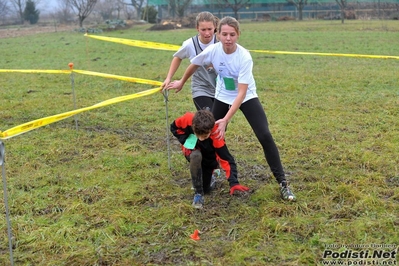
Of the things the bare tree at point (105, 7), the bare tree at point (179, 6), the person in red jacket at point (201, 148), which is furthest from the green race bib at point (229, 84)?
the bare tree at point (105, 7)

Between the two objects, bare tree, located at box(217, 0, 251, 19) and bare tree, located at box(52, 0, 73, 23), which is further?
bare tree, located at box(52, 0, 73, 23)

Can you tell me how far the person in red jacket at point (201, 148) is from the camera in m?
4.46

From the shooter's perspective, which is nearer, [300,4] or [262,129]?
[262,129]

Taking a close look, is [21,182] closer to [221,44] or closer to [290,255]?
[221,44]

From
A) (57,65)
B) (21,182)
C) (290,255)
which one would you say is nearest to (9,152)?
(21,182)

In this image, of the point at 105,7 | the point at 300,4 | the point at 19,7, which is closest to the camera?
the point at 300,4

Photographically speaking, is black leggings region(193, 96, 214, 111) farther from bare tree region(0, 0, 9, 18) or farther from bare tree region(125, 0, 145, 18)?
bare tree region(0, 0, 9, 18)

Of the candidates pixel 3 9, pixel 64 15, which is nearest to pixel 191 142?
pixel 64 15

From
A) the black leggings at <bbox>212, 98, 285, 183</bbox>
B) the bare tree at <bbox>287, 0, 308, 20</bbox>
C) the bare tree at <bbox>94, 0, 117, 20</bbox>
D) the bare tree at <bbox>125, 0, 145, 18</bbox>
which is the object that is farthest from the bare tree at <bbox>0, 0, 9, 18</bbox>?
the black leggings at <bbox>212, 98, 285, 183</bbox>

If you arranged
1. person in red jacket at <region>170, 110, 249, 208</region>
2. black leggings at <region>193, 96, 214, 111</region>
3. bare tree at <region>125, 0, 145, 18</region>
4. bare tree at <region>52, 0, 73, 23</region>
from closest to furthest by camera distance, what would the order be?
person in red jacket at <region>170, 110, 249, 208</region>, black leggings at <region>193, 96, 214, 111</region>, bare tree at <region>52, 0, 73, 23</region>, bare tree at <region>125, 0, 145, 18</region>

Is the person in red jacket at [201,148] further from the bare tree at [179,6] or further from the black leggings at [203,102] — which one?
the bare tree at [179,6]

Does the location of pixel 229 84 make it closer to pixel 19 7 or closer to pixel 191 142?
pixel 191 142

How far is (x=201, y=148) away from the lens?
4.70 metres

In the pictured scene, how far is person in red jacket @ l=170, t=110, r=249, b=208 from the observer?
175 inches
